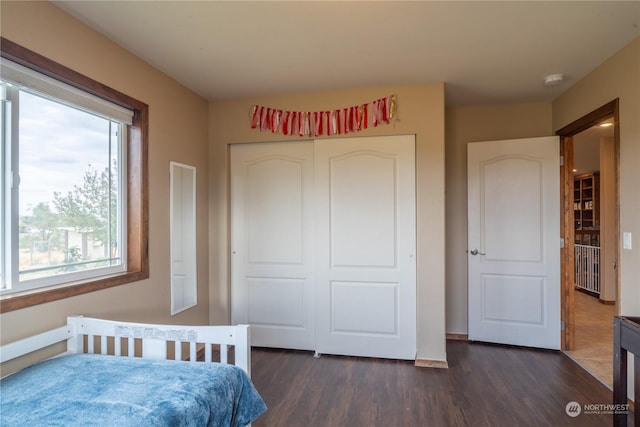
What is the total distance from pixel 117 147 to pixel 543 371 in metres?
3.67

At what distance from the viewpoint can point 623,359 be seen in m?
1.81

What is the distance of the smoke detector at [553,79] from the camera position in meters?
2.65

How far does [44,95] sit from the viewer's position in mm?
1749

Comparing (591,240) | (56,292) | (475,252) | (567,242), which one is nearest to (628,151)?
(567,242)

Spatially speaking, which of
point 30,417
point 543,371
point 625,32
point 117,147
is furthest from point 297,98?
point 543,371

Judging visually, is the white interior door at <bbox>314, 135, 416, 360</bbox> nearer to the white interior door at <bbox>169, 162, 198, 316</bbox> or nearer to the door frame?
the white interior door at <bbox>169, 162, 198, 316</bbox>

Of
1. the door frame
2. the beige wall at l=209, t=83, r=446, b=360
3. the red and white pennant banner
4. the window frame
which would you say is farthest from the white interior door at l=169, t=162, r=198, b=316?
the door frame

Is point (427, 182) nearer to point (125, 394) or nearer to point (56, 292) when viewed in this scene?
point (125, 394)

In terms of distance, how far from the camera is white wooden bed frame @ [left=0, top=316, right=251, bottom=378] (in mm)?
1610

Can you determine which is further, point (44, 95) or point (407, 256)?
point (407, 256)

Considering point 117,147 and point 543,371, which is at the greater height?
point 117,147

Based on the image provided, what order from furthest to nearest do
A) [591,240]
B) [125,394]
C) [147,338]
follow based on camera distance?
1. [591,240]
2. [147,338]
3. [125,394]

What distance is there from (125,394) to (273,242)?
1.92 m

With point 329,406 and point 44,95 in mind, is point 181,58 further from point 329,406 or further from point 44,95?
point 329,406
